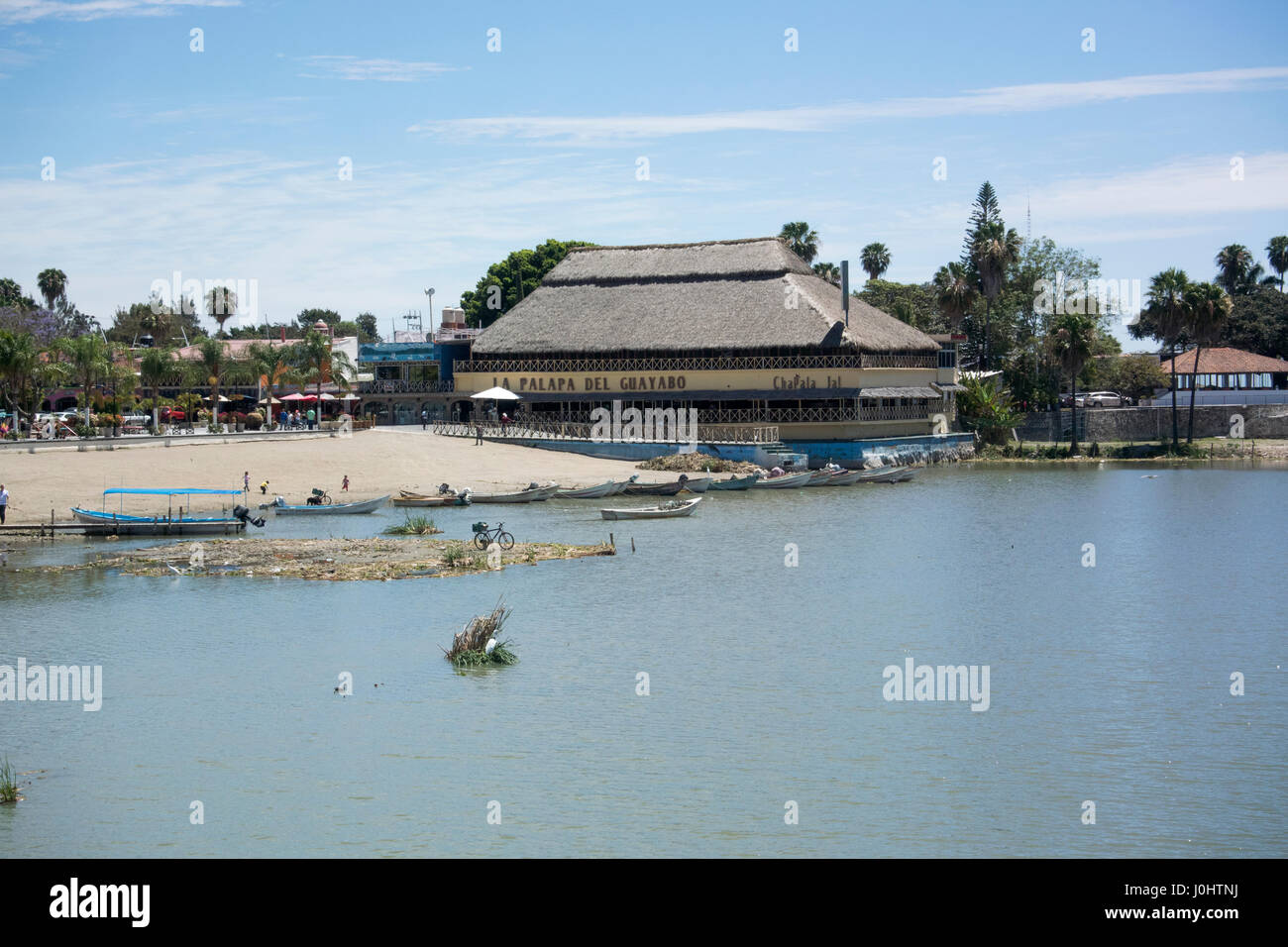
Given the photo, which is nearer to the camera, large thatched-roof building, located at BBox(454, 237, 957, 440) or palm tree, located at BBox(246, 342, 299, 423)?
large thatched-roof building, located at BBox(454, 237, 957, 440)

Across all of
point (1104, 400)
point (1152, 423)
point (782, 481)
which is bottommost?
point (782, 481)

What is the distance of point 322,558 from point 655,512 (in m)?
17.3

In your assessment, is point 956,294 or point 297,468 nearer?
point 297,468

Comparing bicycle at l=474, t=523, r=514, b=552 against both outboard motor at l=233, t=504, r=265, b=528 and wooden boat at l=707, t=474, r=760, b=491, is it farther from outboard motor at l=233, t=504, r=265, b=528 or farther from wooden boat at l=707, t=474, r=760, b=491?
wooden boat at l=707, t=474, r=760, b=491

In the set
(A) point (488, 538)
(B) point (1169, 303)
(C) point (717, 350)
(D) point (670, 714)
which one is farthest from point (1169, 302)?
(D) point (670, 714)

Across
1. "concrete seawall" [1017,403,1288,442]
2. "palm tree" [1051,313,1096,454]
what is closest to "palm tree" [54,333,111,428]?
"palm tree" [1051,313,1096,454]

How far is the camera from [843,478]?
7181cm

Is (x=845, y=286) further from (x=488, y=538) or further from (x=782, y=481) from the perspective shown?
(x=488, y=538)

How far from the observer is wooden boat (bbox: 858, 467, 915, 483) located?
7188 cm

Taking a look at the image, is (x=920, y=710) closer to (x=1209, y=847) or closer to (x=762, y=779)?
(x=762, y=779)

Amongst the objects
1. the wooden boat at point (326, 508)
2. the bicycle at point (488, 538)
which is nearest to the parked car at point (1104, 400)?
the wooden boat at point (326, 508)

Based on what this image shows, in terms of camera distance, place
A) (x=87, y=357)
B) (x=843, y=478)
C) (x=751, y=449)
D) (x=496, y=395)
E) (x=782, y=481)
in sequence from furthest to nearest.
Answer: (x=496, y=395)
(x=751, y=449)
(x=843, y=478)
(x=782, y=481)
(x=87, y=357)

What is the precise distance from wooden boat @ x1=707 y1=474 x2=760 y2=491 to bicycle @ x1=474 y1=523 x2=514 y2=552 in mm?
22115
